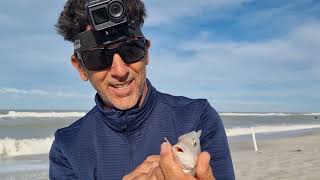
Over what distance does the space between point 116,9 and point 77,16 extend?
1.29 ft

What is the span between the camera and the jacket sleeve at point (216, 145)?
2867mm

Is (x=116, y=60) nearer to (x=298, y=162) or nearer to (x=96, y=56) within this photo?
(x=96, y=56)

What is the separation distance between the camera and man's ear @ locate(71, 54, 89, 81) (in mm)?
3355

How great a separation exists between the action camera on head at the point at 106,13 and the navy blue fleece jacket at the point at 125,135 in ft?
1.89

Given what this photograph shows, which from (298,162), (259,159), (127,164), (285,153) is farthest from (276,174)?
(127,164)

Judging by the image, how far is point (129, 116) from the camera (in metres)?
3.18

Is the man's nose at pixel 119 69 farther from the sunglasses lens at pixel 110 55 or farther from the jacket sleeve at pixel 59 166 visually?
the jacket sleeve at pixel 59 166

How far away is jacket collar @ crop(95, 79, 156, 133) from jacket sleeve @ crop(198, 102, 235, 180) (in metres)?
0.40

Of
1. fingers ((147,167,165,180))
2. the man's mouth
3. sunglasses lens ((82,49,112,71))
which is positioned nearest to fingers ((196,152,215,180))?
fingers ((147,167,165,180))

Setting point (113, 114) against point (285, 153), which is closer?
point (113, 114)

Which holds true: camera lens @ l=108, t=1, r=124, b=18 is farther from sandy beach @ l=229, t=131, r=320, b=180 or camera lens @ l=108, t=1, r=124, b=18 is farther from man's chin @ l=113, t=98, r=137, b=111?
sandy beach @ l=229, t=131, r=320, b=180

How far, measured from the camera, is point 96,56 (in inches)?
123

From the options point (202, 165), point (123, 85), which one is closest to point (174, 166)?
point (202, 165)

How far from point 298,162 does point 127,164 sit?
41.7 ft
